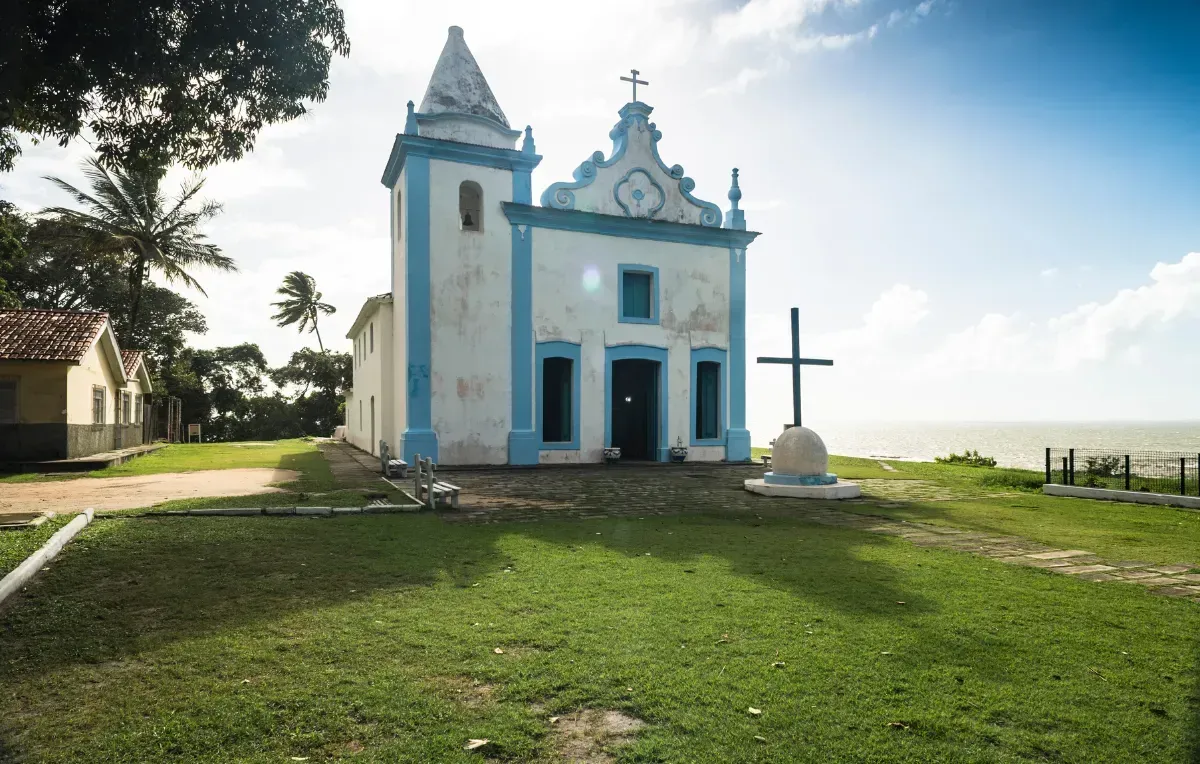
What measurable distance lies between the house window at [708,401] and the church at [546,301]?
0.04 metres

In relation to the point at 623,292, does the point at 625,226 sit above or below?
above

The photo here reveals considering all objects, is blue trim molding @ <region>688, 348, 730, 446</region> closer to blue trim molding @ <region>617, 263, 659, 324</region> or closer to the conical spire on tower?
blue trim molding @ <region>617, 263, 659, 324</region>

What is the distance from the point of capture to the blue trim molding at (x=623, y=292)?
1895 centimetres

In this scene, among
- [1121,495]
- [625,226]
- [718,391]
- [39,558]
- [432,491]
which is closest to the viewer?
[39,558]

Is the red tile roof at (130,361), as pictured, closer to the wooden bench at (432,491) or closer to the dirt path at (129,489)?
the dirt path at (129,489)

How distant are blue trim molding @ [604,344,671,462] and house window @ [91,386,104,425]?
13.5 metres

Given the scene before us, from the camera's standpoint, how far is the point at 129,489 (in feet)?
40.5

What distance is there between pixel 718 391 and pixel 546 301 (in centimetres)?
538

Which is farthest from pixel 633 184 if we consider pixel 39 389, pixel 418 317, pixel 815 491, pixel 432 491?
pixel 39 389

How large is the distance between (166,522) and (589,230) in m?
12.7

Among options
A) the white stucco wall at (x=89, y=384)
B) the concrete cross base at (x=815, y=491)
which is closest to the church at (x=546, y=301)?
the concrete cross base at (x=815, y=491)

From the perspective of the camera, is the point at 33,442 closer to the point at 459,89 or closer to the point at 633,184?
the point at 459,89

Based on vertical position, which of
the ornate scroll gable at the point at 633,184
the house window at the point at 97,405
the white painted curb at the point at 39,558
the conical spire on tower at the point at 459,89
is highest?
the conical spire on tower at the point at 459,89

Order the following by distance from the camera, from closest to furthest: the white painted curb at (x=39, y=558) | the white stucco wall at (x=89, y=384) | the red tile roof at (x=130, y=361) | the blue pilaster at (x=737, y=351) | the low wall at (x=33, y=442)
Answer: the white painted curb at (x=39, y=558), the low wall at (x=33, y=442), the white stucco wall at (x=89, y=384), the blue pilaster at (x=737, y=351), the red tile roof at (x=130, y=361)
